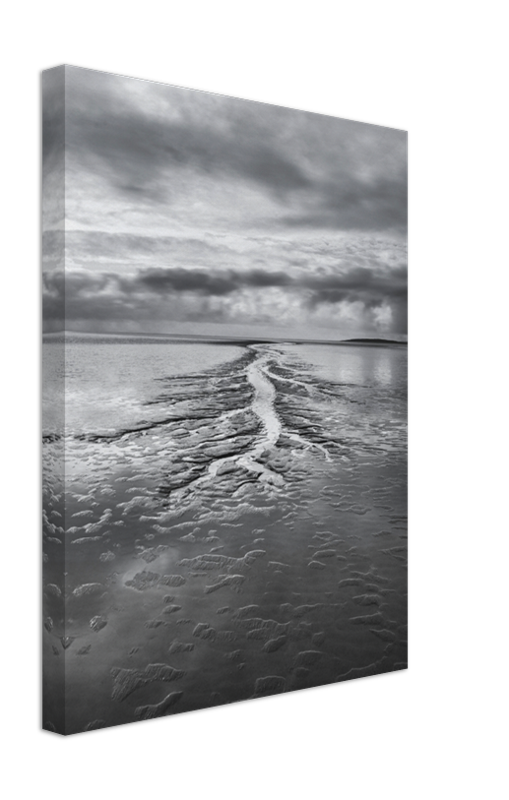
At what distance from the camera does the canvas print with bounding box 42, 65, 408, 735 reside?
12.1 feet

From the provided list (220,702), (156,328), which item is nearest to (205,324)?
(156,328)

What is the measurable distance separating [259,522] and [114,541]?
75cm

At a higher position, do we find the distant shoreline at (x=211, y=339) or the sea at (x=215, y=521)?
the distant shoreline at (x=211, y=339)

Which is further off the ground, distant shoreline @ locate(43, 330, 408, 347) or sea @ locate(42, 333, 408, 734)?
distant shoreline @ locate(43, 330, 408, 347)

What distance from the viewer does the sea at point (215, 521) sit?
3.69m

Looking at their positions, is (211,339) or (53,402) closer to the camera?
(53,402)

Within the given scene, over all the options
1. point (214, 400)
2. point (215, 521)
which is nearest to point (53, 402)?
point (214, 400)

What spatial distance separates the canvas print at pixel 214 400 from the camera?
3.69 metres

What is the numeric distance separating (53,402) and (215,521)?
3.10 ft

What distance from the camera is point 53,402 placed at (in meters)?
3.71

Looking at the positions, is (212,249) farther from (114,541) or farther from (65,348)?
(114,541)

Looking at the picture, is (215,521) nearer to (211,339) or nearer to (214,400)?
(214,400)

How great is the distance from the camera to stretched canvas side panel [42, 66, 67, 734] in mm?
3641

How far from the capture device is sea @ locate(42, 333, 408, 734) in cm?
369
